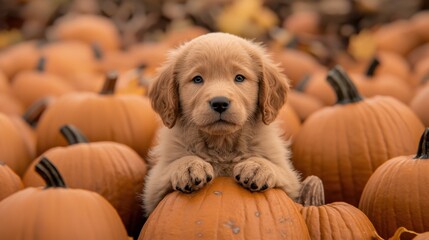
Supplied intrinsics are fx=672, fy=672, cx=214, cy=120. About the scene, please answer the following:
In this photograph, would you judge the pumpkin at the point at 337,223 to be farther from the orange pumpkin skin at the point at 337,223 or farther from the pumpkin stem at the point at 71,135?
the pumpkin stem at the point at 71,135

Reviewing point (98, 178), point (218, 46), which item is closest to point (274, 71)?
point (218, 46)

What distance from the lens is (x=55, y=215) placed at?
3291 millimetres

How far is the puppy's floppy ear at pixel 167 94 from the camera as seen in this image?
12.5 feet

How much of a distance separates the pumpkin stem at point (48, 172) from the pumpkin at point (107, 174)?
70 centimetres

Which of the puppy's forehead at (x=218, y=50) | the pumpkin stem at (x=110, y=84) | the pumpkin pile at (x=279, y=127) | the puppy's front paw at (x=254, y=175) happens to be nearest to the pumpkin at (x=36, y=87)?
the pumpkin pile at (x=279, y=127)

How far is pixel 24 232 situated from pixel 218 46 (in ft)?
4.62

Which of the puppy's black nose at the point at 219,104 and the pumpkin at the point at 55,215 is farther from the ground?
the puppy's black nose at the point at 219,104

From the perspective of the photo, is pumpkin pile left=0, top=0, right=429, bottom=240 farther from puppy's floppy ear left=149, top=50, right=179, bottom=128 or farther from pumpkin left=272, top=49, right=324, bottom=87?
puppy's floppy ear left=149, top=50, right=179, bottom=128

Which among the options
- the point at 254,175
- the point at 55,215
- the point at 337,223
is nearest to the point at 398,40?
the point at 337,223

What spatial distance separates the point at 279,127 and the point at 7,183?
1.97 m

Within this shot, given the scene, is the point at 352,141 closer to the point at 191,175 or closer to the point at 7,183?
the point at 191,175

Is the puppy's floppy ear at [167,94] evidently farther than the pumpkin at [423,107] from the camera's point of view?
No

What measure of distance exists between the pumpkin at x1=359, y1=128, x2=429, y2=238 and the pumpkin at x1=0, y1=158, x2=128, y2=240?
1.43 m

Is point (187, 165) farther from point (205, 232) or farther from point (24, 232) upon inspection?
point (24, 232)
